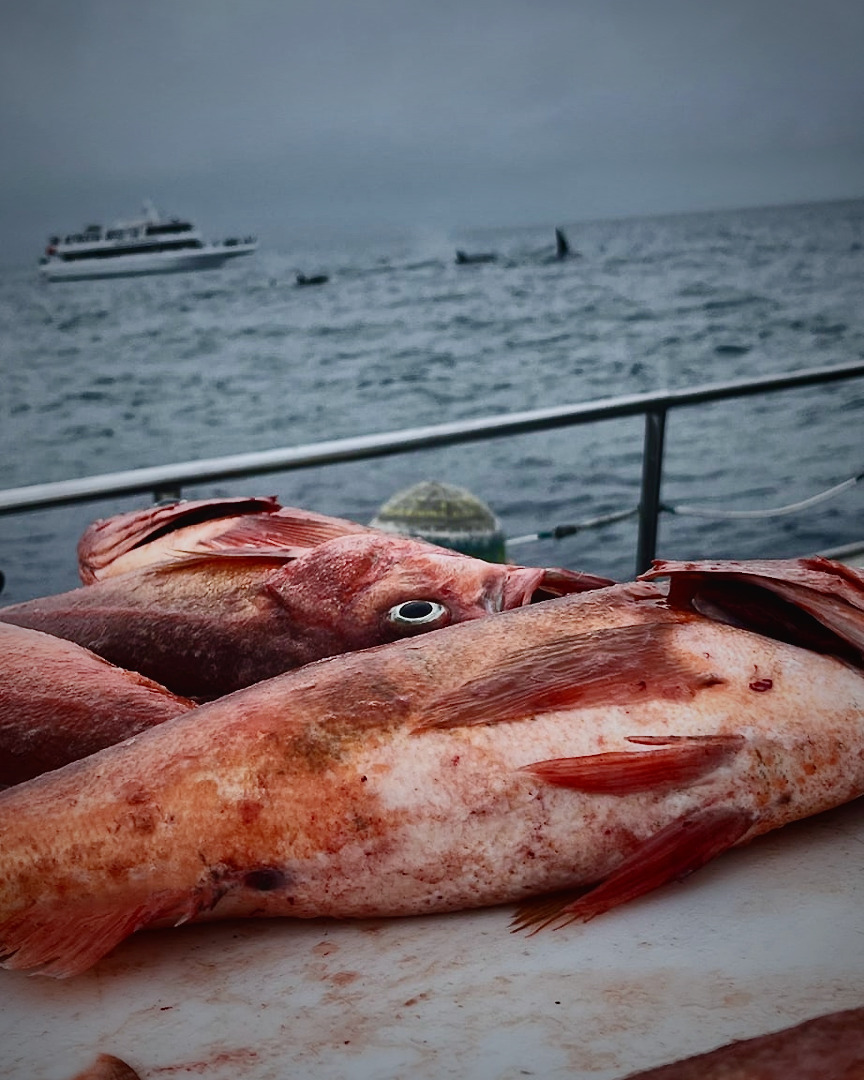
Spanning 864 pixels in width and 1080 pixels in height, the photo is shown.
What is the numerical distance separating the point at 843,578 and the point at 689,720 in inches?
10.1

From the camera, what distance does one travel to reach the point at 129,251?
87.1 feet

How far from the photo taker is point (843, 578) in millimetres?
1230

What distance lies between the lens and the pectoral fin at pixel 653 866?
3.50ft

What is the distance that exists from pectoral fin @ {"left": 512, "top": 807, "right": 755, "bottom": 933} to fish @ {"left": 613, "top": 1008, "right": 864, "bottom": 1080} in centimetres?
21

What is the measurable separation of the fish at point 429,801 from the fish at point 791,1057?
0.77 ft

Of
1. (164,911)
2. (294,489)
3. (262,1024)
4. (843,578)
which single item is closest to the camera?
(262,1024)

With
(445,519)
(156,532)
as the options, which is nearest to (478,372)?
(445,519)

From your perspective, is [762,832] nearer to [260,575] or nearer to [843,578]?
[843,578]

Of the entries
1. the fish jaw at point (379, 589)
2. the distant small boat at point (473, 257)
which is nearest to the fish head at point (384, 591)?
the fish jaw at point (379, 589)

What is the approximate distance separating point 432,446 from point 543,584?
5.11 ft

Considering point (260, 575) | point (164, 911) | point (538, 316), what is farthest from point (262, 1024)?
point (538, 316)

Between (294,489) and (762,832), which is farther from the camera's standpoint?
(294,489)

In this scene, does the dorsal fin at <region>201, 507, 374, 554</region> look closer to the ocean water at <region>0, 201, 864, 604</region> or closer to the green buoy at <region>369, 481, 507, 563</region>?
the green buoy at <region>369, 481, 507, 563</region>

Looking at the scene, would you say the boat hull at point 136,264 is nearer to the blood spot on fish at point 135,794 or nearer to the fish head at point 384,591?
the fish head at point 384,591
